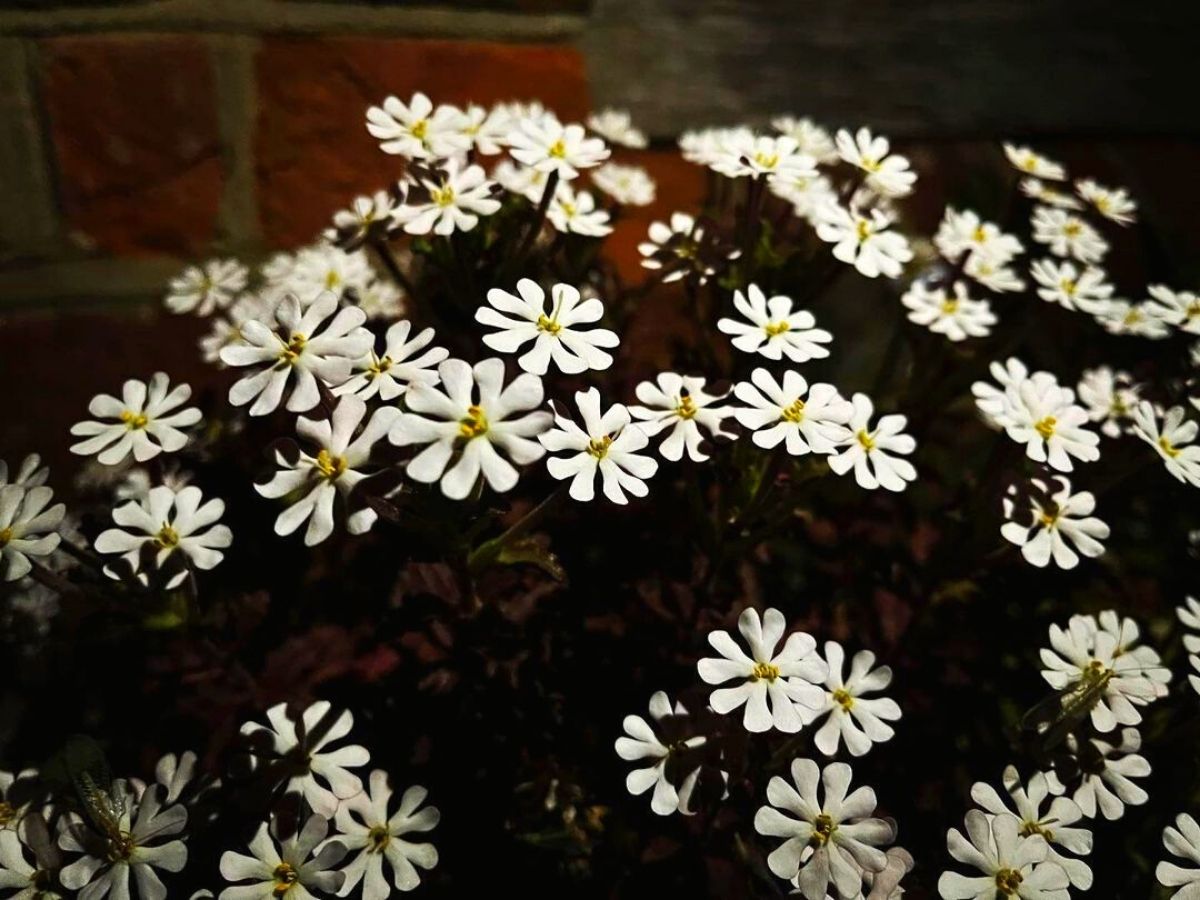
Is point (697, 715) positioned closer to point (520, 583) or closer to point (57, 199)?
point (520, 583)

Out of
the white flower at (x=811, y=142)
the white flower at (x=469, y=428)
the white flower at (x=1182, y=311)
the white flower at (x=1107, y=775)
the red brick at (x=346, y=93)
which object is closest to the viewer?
the white flower at (x=469, y=428)

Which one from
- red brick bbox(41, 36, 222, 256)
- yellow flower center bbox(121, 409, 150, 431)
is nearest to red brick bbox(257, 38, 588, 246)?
red brick bbox(41, 36, 222, 256)

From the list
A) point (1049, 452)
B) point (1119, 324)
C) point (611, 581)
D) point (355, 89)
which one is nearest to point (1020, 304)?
point (1119, 324)

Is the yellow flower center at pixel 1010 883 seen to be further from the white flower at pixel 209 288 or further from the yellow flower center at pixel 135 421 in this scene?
the white flower at pixel 209 288

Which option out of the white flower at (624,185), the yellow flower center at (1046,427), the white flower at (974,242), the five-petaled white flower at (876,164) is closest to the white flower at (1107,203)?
Result: the white flower at (974,242)

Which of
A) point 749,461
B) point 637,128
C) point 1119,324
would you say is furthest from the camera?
point 637,128

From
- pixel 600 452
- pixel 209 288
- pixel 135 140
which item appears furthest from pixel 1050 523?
pixel 135 140
